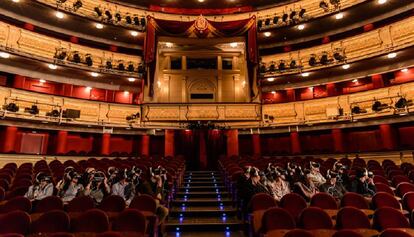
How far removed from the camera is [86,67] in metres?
11.5

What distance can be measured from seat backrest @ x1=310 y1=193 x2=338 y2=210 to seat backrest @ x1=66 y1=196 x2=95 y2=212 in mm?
3106

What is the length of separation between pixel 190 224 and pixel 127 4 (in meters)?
13.0

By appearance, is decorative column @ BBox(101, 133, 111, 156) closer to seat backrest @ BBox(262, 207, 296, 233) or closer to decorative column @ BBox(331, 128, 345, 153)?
decorative column @ BBox(331, 128, 345, 153)

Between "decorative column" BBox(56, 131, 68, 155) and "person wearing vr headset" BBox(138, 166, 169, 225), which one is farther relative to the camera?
"decorative column" BBox(56, 131, 68, 155)

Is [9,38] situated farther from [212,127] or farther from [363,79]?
[363,79]

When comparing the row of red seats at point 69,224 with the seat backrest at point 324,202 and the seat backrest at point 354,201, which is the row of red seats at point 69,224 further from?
the seat backrest at point 354,201

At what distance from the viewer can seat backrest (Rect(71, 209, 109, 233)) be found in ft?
9.97

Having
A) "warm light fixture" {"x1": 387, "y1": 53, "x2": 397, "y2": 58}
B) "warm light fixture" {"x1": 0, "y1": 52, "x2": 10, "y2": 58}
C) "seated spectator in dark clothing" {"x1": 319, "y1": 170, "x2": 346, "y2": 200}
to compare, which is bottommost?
"seated spectator in dark clothing" {"x1": 319, "y1": 170, "x2": 346, "y2": 200}

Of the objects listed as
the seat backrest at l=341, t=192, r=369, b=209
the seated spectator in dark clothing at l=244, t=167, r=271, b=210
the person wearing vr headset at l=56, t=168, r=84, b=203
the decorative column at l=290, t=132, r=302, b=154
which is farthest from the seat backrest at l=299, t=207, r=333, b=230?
the decorative column at l=290, t=132, r=302, b=154

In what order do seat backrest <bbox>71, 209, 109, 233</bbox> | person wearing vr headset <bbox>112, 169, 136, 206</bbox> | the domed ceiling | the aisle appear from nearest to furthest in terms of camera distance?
1. seat backrest <bbox>71, 209, 109, 233</bbox>
2. the aisle
3. person wearing vr headset <bbox>112, 169, 136, 206</bbox>
4. the domed ceiling

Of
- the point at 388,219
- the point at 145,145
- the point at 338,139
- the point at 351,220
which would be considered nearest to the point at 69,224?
the point at 351,220

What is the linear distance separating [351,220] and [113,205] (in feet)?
9.94

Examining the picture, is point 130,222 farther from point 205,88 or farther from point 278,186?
point 205,88

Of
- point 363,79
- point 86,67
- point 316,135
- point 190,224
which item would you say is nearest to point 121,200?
point 190,224
